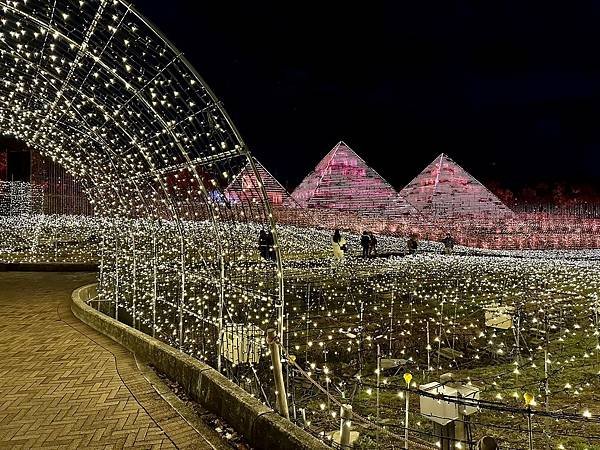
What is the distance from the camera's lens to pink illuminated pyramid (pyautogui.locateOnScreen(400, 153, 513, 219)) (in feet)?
105

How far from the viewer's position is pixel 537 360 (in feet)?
27.3

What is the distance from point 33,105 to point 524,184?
73.9 m

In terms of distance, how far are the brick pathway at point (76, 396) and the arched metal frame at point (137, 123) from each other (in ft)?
2.74

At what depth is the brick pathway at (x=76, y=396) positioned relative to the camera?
3.95 meters

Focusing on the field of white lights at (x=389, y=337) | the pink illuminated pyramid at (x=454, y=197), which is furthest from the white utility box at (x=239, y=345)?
the pink illuminated pyramid at (x=454, y=197)

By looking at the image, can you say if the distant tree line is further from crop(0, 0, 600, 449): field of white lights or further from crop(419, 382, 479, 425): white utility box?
crop(419, 382, 479, 425): white utility box

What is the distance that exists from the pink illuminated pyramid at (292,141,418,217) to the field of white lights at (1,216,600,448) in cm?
1363

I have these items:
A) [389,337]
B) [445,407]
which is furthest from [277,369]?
[389,337]

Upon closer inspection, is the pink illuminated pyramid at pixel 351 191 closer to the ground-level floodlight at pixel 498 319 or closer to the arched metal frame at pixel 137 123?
→ the arched metal frame at pixel 137 123

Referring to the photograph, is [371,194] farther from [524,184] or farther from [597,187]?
[597,187]

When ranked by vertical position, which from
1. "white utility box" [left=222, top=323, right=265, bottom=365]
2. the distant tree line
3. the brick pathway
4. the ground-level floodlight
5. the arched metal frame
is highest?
the distant tree line

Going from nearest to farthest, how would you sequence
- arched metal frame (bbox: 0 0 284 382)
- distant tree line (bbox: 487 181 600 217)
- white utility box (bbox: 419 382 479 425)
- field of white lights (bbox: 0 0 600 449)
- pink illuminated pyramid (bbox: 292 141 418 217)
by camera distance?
white utility box (bbox: 419 382 479 425)
field of white lights (bbox: 0 0 600 449)
arched metal frame (bbox: 0 0 284 382)
pink illuminated pyramid (bbox: 292 141 418 217)
distant tree line (bbox: 487 181 600 217)

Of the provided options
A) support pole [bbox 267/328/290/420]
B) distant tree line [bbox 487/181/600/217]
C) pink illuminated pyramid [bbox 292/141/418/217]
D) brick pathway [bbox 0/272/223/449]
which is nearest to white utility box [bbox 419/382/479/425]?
support pole [bbox 267/328/290/420]

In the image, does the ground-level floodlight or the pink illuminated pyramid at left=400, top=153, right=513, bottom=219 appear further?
the pink illuminated pyramid at left=400, top=153, right=513, bottom=219
